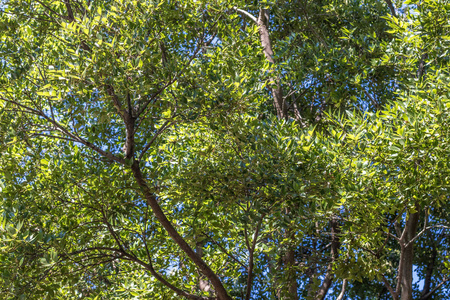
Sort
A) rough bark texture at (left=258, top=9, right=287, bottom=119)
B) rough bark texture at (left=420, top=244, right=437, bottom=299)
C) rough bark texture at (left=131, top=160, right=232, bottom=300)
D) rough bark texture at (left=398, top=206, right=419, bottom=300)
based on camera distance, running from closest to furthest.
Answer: rough bark texture at (left=131, top=160, right=232, bottom=300) < rough bark texture at (left=398, top=206, right=419, bottom=300) < rough bark texture at (left=258, top=9, right=287, bottom=119) < rough bark texture at (left=420, top=244, right=437, bottom=299)

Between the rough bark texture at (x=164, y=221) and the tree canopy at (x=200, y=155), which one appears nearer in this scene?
the tree canopy at (x=200, y=155)

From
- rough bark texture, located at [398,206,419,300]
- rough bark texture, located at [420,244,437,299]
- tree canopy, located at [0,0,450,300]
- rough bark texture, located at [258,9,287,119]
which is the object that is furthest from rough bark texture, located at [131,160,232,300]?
rough bark texture, located at [420,244,437,299]

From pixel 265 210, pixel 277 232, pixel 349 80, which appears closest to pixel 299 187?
pixel 265 210

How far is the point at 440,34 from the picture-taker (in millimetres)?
7176

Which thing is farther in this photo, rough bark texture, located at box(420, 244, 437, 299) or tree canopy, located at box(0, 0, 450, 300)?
rough bark texture, located at box(420, 244, 437, 299)

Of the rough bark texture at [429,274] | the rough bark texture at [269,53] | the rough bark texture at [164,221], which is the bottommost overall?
the rough bark texture at [164,221]

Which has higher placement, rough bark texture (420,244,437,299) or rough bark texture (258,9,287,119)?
rough bark texture (258,9,287,119)

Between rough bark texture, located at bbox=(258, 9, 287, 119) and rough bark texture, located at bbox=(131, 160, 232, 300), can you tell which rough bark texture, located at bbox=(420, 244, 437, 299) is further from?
rough bark texture, located at bbox=(131, 160, 232, 300)

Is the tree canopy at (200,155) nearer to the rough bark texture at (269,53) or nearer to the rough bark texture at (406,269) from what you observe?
the rough bark texture at (406,269)

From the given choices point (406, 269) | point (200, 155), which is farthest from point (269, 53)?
point (406, 269)

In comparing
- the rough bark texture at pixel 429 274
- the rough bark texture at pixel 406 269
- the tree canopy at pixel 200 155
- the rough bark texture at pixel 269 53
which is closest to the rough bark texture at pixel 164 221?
the tree canopy at pixel 200 155

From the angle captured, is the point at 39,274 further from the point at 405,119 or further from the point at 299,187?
the point at 405,119

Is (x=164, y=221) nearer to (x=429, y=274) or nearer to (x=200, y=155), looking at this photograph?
(x=200, y=155)

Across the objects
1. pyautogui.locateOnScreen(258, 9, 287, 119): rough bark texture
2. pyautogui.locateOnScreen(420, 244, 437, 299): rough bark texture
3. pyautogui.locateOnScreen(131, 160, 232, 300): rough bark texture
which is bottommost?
pyautogui.locateOnScreen(131, 160, 232, 300): rough bark texture
